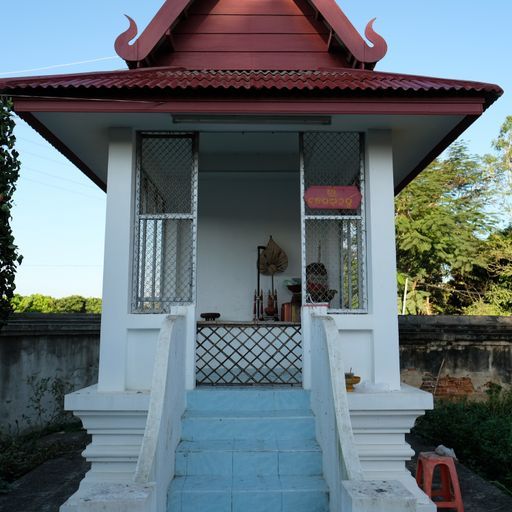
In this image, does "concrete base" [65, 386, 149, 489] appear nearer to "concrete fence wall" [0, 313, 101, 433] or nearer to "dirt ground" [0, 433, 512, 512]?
"dirt ground" [0, 433, 512, 512]

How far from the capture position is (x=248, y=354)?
661 cm

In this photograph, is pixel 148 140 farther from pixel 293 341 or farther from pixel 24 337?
pixel 24 337

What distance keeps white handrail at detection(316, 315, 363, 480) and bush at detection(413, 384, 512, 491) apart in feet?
11.0

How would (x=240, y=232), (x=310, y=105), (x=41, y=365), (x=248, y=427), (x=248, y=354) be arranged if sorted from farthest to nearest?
(x=41, y=365)
(x=240, y=232)
(x=248, y=354)
(x=310, y=105)
(x=248, y=427)

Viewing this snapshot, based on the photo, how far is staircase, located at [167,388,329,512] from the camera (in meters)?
4.11

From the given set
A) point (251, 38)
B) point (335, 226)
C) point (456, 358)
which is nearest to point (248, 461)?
point (335, 226)

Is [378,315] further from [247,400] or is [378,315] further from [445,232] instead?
[445,232]

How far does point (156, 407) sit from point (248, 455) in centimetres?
99

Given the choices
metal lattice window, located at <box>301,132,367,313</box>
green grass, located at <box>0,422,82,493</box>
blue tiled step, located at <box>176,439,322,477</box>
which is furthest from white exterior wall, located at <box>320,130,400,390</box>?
green grass, located at <box>0,422,82,493</box>

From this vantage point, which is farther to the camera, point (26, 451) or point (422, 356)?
point (422, 356)

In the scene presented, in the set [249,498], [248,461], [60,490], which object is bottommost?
[60,490]

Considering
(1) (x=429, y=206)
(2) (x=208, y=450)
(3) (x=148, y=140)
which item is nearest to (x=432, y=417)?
(2) (x=208, y=450)

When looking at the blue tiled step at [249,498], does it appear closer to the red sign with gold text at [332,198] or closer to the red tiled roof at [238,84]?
the red sign with gold text at [332,198]

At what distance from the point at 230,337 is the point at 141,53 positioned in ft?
11.4
